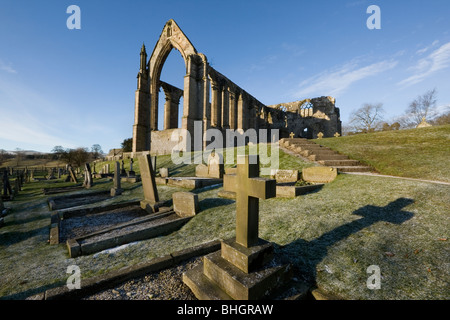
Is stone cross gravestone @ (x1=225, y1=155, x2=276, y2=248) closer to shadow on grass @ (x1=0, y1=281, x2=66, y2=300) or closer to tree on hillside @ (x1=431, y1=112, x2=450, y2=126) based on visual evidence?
shadow on grass @ (x1=0, y1=281, x2=66, y2=300)

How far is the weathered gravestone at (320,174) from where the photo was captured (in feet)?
22.1

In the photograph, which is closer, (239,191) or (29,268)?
(239,191)

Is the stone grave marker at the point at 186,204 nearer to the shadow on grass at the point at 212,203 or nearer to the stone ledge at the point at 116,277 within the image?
the shadow on grass at the point at 212,203

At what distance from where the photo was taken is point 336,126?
109 ft

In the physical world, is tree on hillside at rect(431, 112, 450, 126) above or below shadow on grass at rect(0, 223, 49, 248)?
above

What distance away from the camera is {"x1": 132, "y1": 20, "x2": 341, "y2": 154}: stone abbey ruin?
786 inches

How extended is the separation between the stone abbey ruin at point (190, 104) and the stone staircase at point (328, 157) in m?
10.9

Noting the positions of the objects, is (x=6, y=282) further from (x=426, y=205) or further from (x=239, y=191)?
(x=426, y=205)

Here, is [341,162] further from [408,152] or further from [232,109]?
[232,109]

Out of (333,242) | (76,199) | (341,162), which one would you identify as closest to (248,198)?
(333,242)

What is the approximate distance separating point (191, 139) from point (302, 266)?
18.1 metres

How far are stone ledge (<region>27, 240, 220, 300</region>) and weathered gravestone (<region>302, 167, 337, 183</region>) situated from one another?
17.0 ft

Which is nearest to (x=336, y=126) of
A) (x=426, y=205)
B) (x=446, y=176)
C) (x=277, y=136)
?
(x=277, y=136)

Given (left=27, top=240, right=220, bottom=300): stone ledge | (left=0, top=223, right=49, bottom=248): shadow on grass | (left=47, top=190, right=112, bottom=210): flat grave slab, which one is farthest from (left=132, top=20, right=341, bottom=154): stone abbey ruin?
(left=27, top=240, right=220, bottom=300): stone ledge
